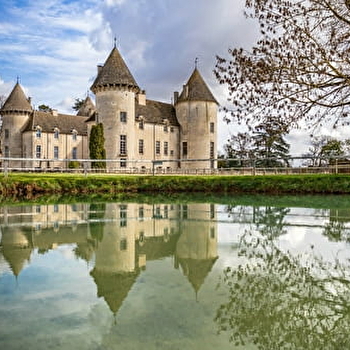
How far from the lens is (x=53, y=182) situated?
1586 centimetres

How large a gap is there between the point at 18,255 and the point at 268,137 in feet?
13.9

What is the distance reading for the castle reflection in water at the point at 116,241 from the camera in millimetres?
3670

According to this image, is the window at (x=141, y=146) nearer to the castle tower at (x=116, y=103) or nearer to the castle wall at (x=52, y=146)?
the castle tower at (x=116, y=103)

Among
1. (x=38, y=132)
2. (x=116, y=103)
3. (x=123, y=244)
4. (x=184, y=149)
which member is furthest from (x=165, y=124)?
(x=123, y=244)

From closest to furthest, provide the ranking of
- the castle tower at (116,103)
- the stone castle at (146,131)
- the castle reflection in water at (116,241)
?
the castle reflection in water at (116,241) → the castle tower at (116,103) → the stone castle at (146,131)

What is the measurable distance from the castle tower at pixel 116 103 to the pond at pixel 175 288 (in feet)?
97.2

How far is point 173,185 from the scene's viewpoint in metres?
17.6

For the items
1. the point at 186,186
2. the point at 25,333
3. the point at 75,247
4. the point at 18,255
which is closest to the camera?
the point at 25,333

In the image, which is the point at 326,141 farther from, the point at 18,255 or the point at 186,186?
the point at 18,255

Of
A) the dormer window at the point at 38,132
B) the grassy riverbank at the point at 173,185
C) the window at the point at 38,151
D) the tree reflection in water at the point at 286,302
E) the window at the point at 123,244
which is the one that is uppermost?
the dormer window at the point at 38,132

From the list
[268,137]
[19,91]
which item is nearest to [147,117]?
[19,91]

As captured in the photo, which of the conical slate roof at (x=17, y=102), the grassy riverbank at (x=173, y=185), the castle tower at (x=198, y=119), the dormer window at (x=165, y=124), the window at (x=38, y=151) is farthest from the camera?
the dormer window at (x=165, y=124)

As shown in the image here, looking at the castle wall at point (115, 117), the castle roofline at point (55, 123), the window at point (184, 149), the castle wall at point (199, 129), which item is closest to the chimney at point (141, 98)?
the castle wall at point (199, 129)

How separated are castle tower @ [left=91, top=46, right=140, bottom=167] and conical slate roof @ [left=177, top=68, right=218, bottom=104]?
25.7 feet
